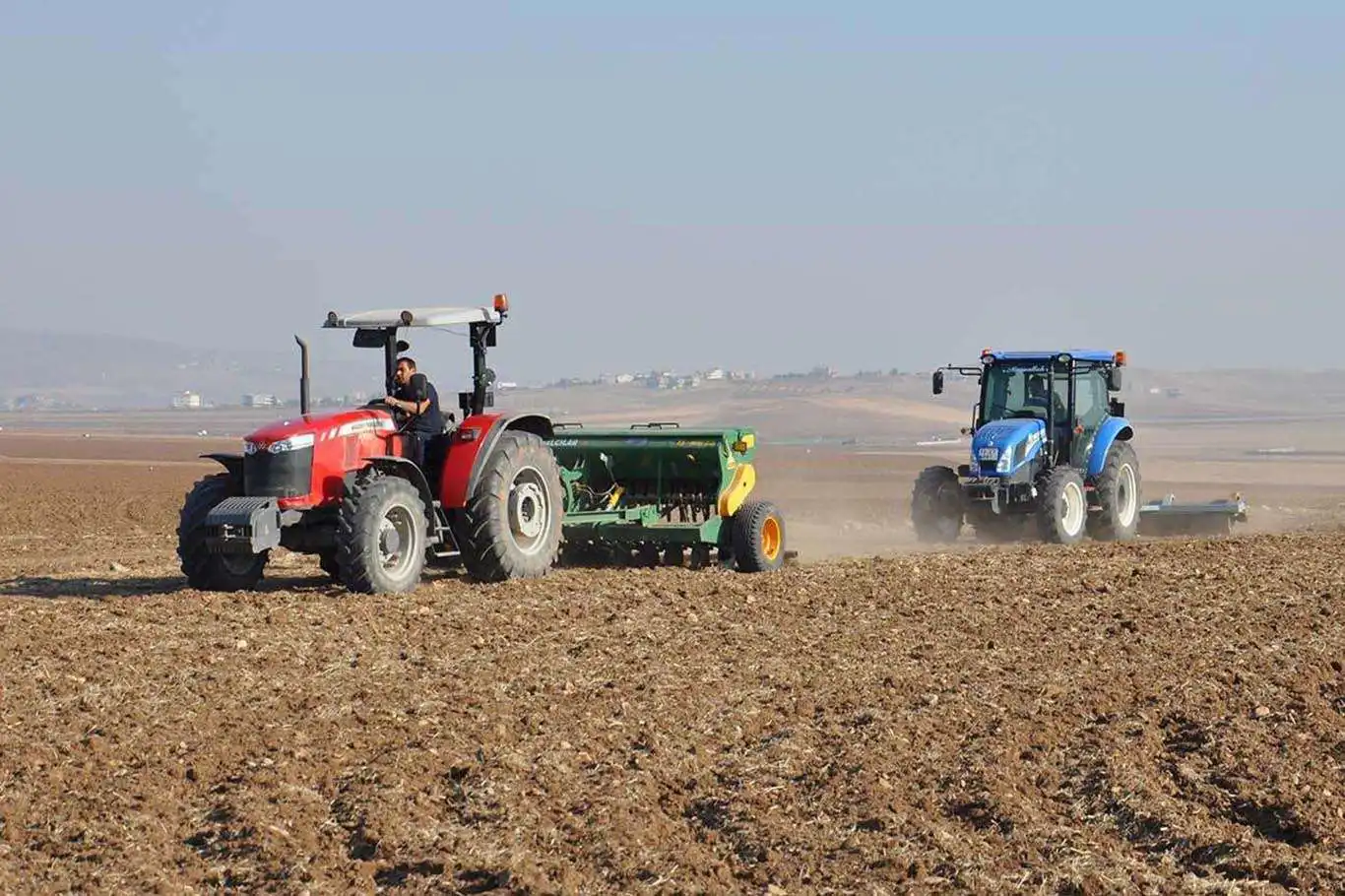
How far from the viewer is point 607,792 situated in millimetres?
7363

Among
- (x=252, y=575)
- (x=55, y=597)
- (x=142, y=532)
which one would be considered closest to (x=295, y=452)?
(x=252, y=575)

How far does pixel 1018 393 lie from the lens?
18.8 meters

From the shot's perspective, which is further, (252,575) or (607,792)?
(252,575)

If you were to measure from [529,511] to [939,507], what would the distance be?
231 inches

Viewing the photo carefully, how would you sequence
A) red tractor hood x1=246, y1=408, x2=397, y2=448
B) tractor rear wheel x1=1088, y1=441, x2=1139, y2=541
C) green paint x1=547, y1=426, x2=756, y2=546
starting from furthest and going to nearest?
tractor rear wheel x1=1088, y1=441, x2=1139, y2=541, green paint x1=547, y1=426, x2=756, y2=546, red tractor hood x1=246, y1=408, x2=397, y2=448

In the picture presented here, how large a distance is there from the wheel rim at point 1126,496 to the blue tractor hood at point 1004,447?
1.13 meters

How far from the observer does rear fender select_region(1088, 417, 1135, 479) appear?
60.6 ft

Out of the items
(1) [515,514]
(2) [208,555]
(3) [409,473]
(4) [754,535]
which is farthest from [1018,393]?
(2) [208,555]

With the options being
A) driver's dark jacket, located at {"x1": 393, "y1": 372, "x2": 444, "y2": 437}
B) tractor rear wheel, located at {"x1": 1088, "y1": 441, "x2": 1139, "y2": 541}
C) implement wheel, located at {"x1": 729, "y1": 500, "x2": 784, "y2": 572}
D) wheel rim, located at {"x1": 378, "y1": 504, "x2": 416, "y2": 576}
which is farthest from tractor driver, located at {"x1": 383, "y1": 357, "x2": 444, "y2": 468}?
tractor rear wheel, located at {"x1": 1088, "y1": 441, "x2": 1139, "y2": 541}

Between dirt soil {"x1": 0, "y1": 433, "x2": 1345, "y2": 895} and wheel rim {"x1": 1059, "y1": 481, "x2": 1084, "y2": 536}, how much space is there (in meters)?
4.31

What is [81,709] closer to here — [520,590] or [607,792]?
[607,792]

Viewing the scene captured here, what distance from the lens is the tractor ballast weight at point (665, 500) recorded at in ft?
47.4

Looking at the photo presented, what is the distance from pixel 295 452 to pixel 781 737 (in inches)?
204

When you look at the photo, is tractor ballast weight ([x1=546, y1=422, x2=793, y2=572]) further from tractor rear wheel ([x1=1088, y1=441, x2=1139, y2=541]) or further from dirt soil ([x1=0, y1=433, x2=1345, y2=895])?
tractor rear wheel ([x1=1088, y1=441, x2=1139, y2=541])
